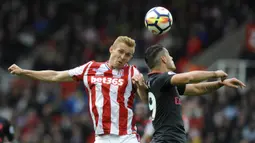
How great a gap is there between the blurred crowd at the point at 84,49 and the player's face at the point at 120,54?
6.99m

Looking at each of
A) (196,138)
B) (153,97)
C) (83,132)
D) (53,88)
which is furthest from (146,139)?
(53,88)

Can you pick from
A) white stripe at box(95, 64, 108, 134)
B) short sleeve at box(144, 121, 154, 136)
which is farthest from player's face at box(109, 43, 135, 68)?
short sleeve at box(144, 121, 154, 136)

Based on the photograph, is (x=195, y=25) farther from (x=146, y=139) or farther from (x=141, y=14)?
(x=146, y=139)

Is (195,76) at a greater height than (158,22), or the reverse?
(158,22)

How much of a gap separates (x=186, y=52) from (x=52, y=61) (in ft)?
11.2

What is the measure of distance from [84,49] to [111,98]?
11726mm

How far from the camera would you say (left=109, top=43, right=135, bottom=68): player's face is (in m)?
9.05

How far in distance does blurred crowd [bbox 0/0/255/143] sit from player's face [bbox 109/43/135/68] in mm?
6994

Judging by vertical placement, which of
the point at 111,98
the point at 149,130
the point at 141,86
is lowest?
the point at 149,130

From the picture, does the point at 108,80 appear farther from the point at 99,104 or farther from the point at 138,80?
the point at 138,80

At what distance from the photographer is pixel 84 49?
68.0ft

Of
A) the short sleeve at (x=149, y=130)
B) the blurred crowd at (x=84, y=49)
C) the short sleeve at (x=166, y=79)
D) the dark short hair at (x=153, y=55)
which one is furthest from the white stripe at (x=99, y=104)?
the blurred crowd at (x=84, y=49)

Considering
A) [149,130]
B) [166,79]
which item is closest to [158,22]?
[166,79]

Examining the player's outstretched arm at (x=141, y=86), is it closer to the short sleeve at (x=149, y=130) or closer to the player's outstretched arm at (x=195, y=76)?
the player's outstretched arm at (x=195, y=76)
